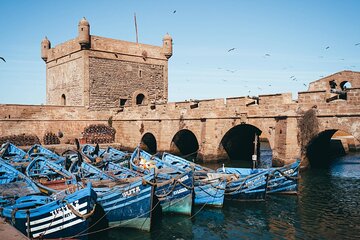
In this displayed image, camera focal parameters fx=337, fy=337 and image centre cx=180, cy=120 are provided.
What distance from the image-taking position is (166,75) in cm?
3438

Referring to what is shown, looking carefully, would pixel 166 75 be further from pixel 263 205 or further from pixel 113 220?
pixel 113 220

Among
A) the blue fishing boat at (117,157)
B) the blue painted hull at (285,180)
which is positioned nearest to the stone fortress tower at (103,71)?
the blue fishing boat at (117,157)

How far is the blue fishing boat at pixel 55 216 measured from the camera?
8.43m

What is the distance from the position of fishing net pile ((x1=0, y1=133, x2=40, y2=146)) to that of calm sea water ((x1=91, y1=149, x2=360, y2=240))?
17525 mm

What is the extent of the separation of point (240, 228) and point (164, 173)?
11.4 feet

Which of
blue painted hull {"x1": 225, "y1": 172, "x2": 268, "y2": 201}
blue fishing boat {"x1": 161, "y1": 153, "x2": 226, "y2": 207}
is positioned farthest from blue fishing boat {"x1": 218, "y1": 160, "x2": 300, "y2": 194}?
blue fishing boat {"x1": 161, "y1": 153, "x2": 226, "y2": 207}

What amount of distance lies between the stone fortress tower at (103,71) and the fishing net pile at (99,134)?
1813 mm

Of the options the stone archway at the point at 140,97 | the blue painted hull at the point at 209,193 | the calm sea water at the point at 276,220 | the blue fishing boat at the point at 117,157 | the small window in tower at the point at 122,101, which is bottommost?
the calm sea water at the point at 276,220

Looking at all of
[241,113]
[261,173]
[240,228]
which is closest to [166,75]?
[241,113]

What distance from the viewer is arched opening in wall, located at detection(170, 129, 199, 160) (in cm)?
2491

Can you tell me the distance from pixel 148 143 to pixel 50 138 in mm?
7945

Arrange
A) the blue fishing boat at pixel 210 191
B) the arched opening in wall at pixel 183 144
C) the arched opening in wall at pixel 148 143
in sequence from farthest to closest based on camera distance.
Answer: the arched opening in wall at pixel 148 143
the arched opening in wall at pixel 183 144
the blue fishing boat at pixel 210 191

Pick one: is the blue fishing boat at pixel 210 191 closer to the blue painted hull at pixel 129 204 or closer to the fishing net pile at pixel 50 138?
the blue painted hull at pixel 129 204

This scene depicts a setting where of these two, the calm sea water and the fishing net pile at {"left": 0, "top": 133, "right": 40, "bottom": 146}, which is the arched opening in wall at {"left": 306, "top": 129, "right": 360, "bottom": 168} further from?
the fishing net pile at {"left": 0, "top": 133, "right": 40, "bottom": 146}
